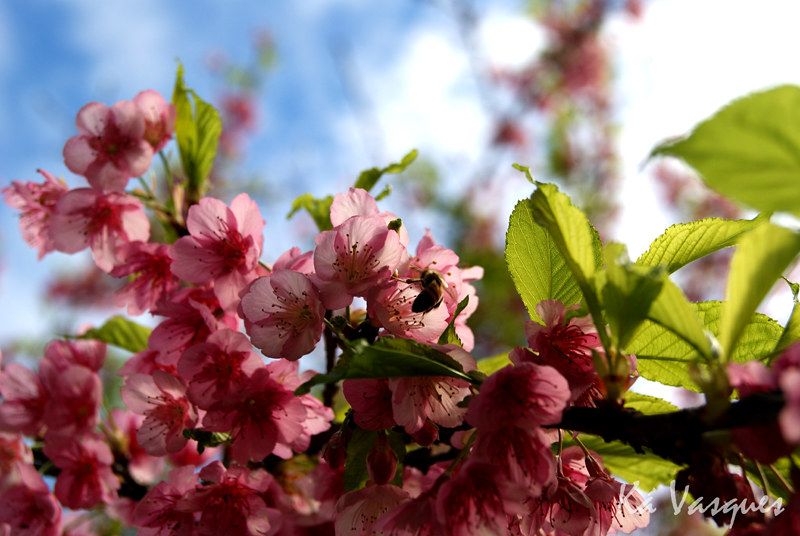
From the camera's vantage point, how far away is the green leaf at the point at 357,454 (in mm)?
896

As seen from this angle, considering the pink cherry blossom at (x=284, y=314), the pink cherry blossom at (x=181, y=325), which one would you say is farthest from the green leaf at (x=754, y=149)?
the pink cherry blossom at (x=181, y=325)

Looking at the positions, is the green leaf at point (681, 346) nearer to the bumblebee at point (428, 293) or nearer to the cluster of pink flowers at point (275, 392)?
the cluster of pink flowers at point (275, 392)

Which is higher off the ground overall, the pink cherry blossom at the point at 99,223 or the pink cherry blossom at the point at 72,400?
the pink cherry blossom at the point at 99,223

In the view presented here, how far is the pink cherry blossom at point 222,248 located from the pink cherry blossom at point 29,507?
0.63 metres

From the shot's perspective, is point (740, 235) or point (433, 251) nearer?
point (740, 235)

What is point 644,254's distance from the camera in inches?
36.7

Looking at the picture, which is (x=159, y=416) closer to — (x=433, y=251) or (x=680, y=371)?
(x=433, y=251)

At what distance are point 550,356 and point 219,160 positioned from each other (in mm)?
5422

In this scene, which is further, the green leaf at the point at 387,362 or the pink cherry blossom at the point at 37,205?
the pink cherry blossom at the point at 37,205

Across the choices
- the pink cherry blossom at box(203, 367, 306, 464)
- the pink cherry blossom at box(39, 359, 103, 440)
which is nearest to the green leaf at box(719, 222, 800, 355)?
the pink cherry blossom at box(203, 367, 306, 464)

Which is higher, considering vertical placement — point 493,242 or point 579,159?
point 579,159

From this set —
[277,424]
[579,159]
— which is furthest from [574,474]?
[579,159]

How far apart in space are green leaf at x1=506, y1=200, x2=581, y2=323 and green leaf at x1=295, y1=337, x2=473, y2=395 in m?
0.27

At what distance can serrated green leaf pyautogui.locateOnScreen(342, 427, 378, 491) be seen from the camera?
896mm
